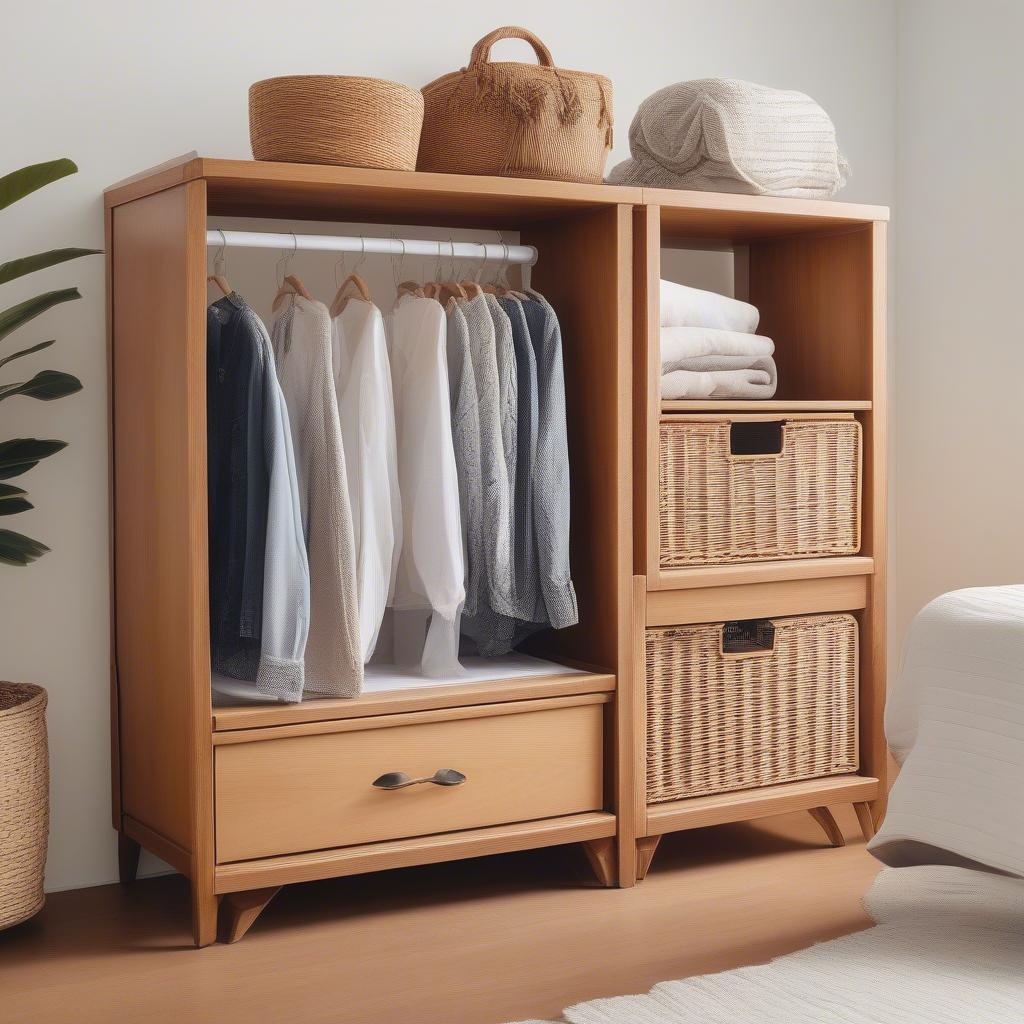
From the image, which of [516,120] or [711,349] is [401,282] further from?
[711,349]

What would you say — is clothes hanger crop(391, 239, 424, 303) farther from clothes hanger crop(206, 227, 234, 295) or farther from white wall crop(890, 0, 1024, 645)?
white wall crop(890, 0, 1024, 645)

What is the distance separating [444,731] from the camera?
2559 mm

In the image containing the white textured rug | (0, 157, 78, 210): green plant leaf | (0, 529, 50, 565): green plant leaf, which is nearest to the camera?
the white textured rug

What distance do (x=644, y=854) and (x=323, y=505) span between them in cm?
97

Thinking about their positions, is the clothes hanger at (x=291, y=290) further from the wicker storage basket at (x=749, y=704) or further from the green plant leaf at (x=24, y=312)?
the wicker storage basket at (x=749, y=704)

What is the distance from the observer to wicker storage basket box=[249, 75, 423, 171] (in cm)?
239

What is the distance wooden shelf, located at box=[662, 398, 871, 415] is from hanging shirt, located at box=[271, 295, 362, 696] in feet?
Result: 2.29

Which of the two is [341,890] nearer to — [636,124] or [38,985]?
[38,985]

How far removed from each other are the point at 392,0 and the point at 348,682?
5.00ft

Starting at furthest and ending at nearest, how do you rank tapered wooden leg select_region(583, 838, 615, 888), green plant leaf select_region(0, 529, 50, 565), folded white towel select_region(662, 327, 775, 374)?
1. folded white towel select_region(662, 327, 775, 374)
2. tapered wooden leg select_region(583, 838, 615, 888)
3. green plant leaf select_region(0, 529, 50, 565)

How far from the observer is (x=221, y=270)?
111 inches

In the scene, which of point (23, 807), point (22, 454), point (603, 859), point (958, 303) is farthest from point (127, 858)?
point (958, 303)

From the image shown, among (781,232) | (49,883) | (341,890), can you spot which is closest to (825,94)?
(781,232)

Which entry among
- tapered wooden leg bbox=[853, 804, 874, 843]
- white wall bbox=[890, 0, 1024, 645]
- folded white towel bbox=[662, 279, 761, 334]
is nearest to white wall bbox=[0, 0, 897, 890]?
folded white towel bbox=[662, 279, 761, 334]
